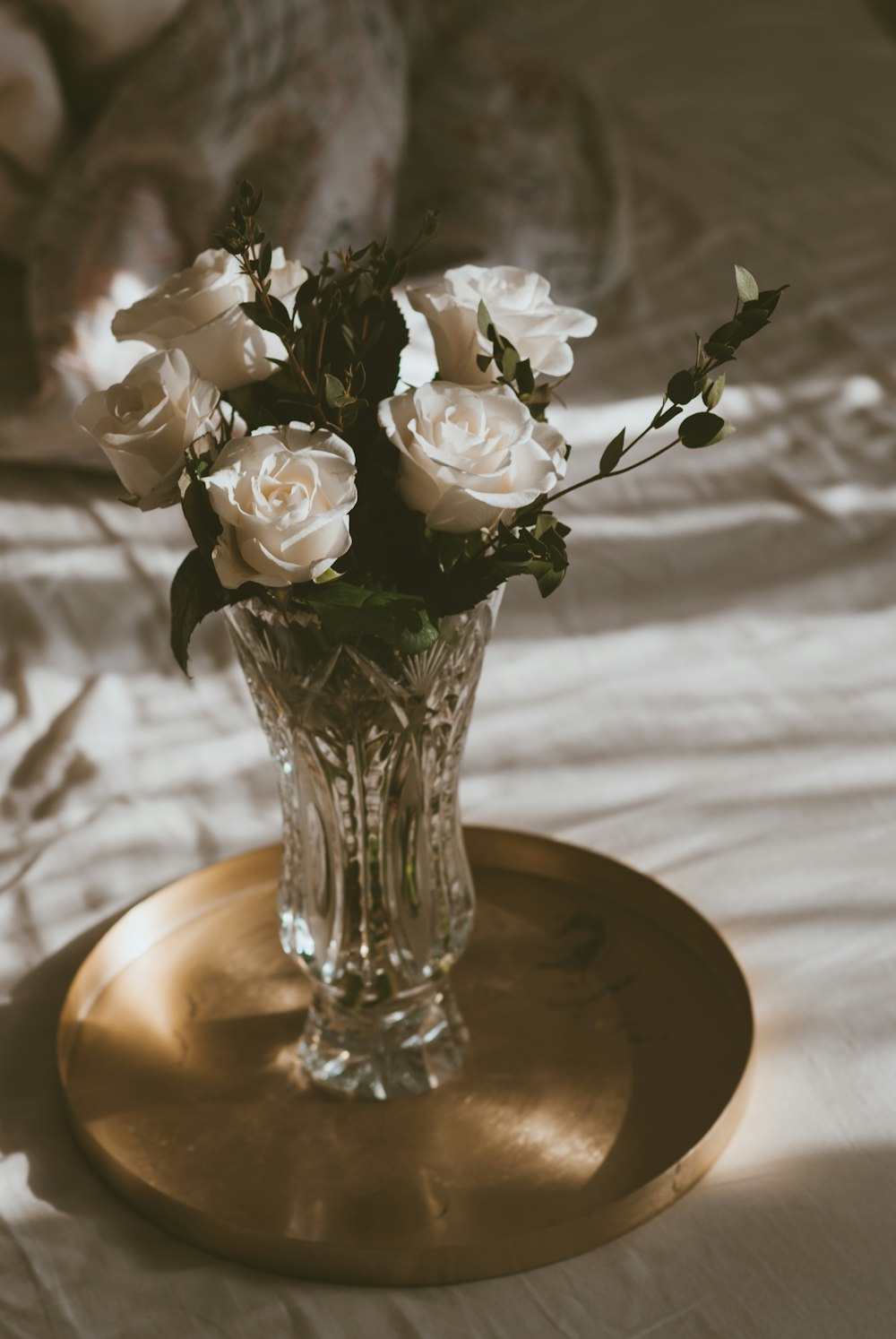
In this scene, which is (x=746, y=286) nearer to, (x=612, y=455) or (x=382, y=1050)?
(x=612, y=455)

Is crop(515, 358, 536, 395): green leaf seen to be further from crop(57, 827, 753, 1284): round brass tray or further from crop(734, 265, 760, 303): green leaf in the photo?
crop(57, 827, 753, 1284): round brass tray

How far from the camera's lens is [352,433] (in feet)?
1.82

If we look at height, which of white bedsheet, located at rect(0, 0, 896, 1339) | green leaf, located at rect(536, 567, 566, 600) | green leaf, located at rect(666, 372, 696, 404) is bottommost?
white bedsheet, located at rect(0, 0, 896, 1339)

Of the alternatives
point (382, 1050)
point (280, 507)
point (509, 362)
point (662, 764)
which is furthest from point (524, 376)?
point (662, 764)

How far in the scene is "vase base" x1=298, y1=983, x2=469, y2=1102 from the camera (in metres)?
0.65

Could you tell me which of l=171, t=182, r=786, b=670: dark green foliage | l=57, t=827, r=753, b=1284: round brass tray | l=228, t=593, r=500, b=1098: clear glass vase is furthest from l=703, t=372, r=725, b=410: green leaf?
l=57, t=827, r=753, b=1284: round brass tray

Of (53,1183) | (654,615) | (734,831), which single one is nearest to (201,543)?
(53,1183)

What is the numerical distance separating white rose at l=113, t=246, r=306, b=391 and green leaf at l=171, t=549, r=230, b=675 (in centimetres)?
8

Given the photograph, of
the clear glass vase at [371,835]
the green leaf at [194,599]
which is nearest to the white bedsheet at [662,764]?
the clear glass vase at [371,835]

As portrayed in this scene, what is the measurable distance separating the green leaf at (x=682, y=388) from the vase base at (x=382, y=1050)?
30 cm

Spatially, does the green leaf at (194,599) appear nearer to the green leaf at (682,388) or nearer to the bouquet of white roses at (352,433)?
the bouquet of white roses at (352,433)

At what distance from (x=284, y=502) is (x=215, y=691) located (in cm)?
55

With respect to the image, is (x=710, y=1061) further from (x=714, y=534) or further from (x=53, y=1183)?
(x=714, y=534)

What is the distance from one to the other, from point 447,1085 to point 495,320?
345mm
